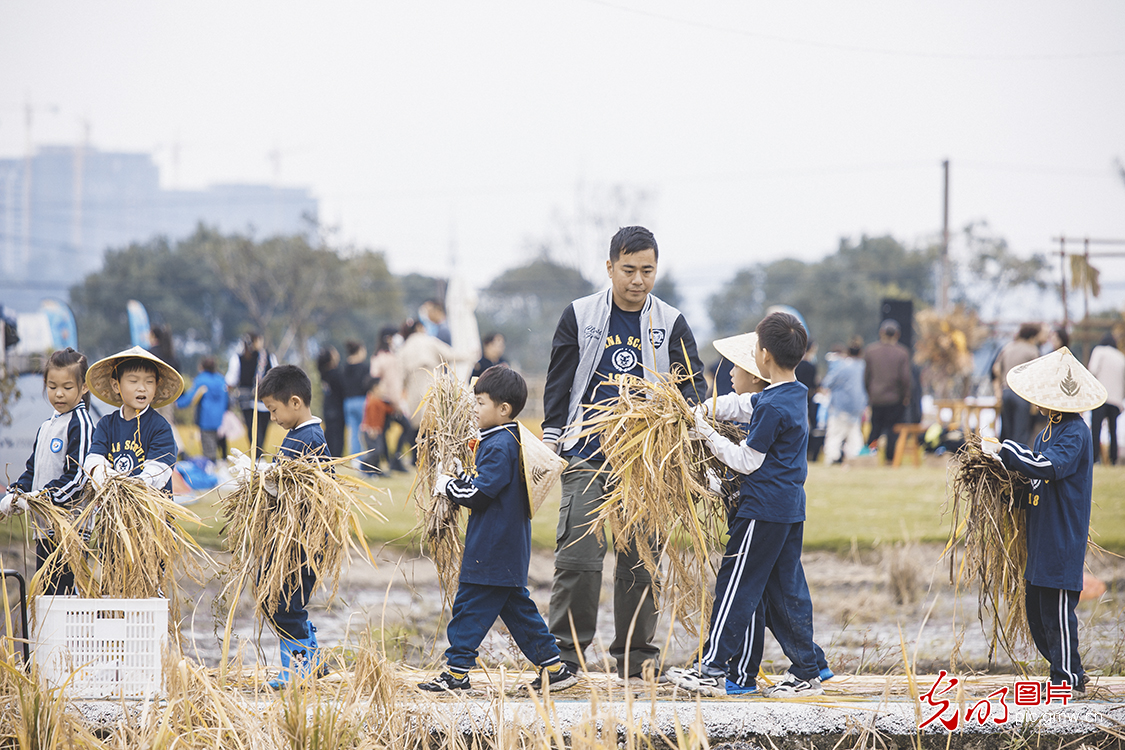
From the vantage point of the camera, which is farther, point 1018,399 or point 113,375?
point 1018,399

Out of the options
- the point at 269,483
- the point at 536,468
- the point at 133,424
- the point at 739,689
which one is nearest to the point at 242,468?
the point at 269,483

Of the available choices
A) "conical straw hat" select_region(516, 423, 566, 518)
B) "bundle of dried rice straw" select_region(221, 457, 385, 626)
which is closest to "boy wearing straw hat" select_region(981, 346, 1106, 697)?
"conical straw hat" select_region(516, 423, 566, 518)

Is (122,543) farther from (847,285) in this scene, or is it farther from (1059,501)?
(847,285)

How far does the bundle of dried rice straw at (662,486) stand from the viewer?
3818 millimetres

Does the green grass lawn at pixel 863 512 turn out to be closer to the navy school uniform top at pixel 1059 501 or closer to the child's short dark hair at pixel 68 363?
the child's short dark hair at pixel 68 363

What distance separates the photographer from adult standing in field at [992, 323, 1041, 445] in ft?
34.3

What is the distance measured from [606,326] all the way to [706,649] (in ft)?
4.80

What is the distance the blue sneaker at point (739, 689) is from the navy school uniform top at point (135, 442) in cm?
251

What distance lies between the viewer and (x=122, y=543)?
3754mm

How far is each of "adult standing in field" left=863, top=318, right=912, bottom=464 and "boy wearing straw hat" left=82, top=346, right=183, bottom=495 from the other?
35.2 ft

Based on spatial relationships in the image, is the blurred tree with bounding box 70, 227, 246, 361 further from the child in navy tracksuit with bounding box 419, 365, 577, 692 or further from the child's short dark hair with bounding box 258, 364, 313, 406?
the child in navy tracksuit with bounding box 419, 365, 577, 692

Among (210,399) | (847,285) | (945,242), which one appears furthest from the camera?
(847,285)

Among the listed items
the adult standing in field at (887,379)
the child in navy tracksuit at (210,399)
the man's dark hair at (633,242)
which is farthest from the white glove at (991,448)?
the adult standing in field at (887,379)

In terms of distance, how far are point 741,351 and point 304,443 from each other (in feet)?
6.45
